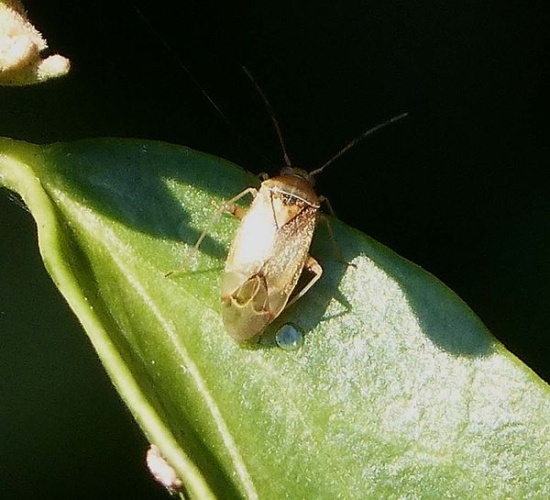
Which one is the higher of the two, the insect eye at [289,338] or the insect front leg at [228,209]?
the insect front leg at [228,209]

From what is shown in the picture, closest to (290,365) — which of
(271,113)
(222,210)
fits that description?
(222,210)

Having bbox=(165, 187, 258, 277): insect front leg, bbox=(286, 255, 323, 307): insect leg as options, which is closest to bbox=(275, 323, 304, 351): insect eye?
bbox=(286, 255, 323, 307): insect leg

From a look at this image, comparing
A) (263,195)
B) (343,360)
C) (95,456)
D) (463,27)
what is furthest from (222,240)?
(463,27)

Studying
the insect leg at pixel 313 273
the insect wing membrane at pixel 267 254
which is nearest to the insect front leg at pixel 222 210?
the insect wing membrane at pixel 267 254

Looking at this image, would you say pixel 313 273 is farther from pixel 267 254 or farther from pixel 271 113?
pixel 271 113

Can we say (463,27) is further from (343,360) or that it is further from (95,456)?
(95,456)

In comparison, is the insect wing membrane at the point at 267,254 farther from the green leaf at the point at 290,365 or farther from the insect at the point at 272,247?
the green leaf at the point at 290,365

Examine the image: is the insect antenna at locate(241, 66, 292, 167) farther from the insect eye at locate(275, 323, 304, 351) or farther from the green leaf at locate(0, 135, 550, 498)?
the insect eye at locate(275, 323, 304, 351)
